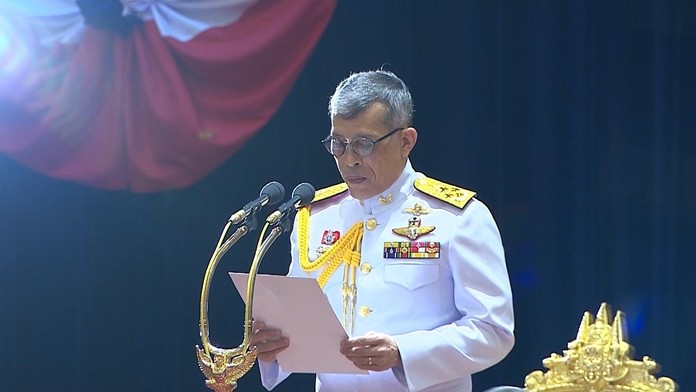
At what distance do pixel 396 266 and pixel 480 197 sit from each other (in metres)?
1.41

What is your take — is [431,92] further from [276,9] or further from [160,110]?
[160,110]

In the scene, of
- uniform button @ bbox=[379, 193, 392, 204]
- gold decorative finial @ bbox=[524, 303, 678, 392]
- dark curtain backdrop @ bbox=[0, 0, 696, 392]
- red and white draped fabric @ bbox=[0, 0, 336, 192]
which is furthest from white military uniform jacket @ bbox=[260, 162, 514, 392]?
red and white draped fabric @ bbox=[0, 0, 336, 192]

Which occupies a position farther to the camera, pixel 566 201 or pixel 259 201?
pixel 566 201

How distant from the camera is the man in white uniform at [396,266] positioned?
2.22 m

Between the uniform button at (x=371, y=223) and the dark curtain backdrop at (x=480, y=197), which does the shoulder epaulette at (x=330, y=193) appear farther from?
the dark curtain backdrop at (x=480, y=197)

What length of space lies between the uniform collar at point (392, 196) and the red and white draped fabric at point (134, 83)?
63.9 inches

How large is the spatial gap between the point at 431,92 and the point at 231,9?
876 mm

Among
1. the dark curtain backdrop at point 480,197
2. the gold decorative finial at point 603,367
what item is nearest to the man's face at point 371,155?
the gold decorative finial at point 603,367

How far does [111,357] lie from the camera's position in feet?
13.3

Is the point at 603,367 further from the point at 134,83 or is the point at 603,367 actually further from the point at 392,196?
the point at 134,83

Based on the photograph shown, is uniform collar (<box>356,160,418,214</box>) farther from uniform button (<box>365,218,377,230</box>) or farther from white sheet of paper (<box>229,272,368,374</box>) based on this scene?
white sheet of paper (<box>229,272,368,374</box>)

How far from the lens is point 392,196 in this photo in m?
2.48

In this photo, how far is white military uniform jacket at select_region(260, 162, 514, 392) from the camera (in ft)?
7.30

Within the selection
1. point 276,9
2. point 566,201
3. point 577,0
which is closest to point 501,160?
point 566,201
